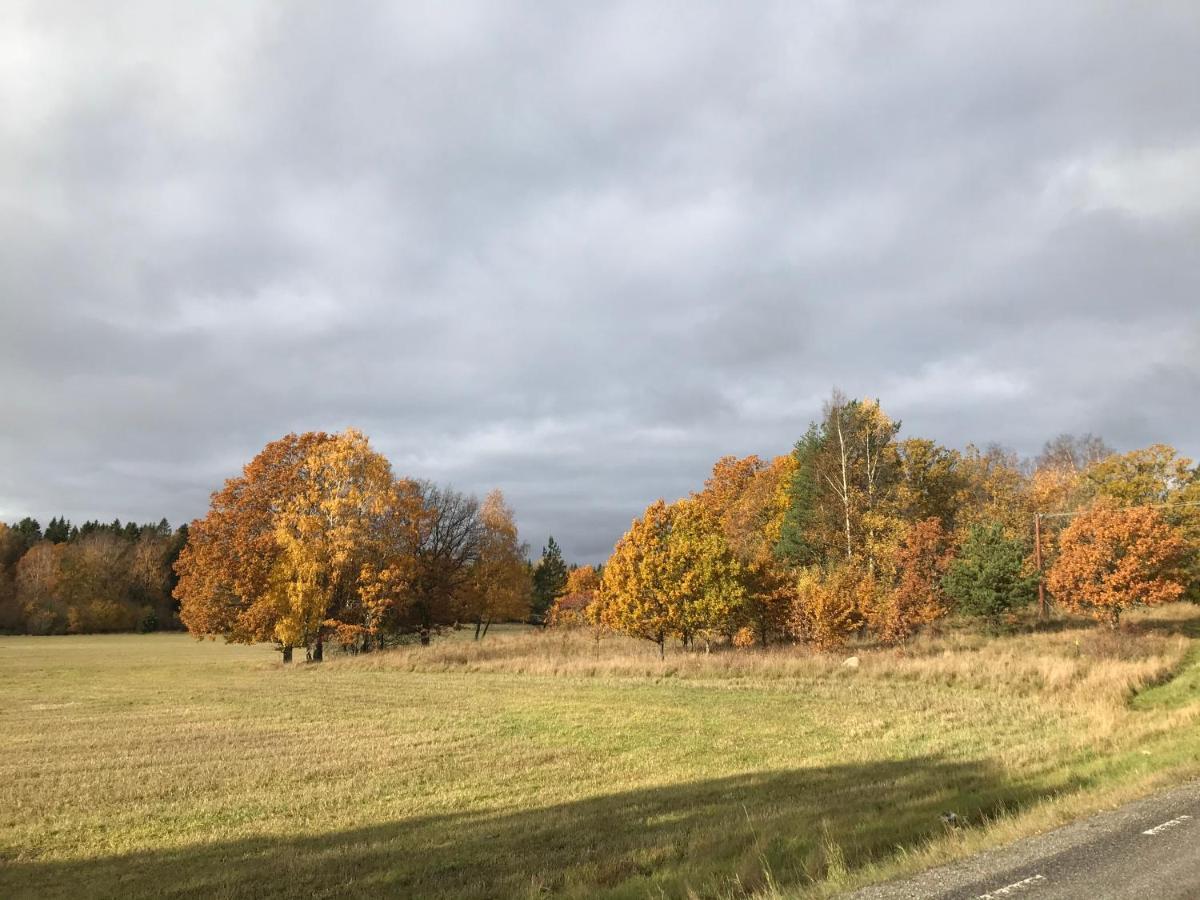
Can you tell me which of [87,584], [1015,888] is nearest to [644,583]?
[1015,888]

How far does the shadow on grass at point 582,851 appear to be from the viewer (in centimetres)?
979

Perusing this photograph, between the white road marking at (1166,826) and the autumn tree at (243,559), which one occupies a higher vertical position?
the autumn tree at (243,559)

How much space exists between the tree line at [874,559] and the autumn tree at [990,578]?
3.3 inches

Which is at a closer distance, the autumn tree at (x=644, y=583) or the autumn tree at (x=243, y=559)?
the autumn tree at (x=644, y=583)

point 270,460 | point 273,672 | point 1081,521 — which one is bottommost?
point 273,672

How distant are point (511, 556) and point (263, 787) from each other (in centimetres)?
7515

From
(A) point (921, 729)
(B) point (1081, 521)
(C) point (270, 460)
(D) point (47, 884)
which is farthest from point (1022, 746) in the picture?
(C) point (270, 460)

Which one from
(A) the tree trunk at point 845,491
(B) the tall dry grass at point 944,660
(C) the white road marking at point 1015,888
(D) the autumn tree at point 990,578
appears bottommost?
(B) the tall dry grass at point 944,660

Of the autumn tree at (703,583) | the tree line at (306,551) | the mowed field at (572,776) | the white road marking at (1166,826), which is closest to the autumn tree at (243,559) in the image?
the tree line at (306,551)

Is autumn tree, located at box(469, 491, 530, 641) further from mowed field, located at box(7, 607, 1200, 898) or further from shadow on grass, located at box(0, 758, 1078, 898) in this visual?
shadow on grass, located at box(0, 758, 1078, 898)

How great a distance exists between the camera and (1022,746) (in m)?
17.4

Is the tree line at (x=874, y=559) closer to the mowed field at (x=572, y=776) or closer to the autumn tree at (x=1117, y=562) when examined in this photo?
the autumn tree at (x=1117, y=562)

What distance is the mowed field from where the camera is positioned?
10258 millimetres

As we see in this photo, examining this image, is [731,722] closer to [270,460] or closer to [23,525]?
[270,460]
